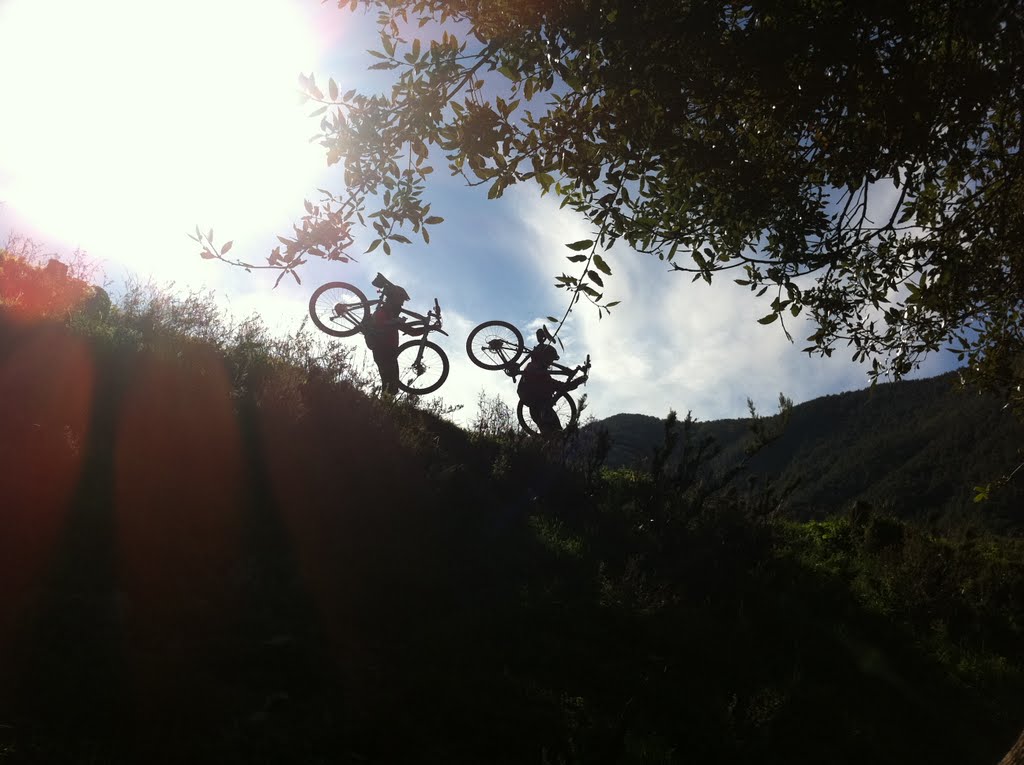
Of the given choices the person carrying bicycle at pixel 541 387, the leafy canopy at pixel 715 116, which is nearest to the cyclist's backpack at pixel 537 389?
the person carrying bicycle at pixel 541 387

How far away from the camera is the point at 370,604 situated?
528 cm

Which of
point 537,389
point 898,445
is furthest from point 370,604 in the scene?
point 898,445

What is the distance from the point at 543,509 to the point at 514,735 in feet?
17.8

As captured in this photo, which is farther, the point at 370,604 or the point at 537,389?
the point at 537,389

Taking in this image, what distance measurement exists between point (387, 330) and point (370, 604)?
324 inches

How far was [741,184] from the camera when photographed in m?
5.02

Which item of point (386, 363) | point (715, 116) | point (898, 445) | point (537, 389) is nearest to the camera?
point (715, 116)

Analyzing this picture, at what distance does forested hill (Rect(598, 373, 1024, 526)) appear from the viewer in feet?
348

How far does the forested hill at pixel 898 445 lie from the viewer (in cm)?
10602

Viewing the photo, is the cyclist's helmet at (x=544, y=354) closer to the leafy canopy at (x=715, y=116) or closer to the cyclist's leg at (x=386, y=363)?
the cyclist's leg at (x=386, y=363)

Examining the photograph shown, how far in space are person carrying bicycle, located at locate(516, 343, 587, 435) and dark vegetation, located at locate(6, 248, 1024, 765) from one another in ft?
11.5

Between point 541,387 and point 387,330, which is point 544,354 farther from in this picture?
point 387,330

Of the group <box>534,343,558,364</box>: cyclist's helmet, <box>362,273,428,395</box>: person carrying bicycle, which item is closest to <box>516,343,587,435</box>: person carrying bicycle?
<box>534,343,558,364</box>: cyclist's helmet

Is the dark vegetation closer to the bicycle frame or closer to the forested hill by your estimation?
the bicycle frame
